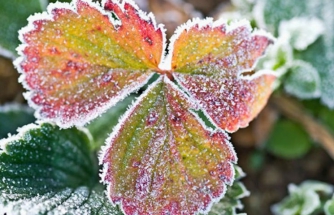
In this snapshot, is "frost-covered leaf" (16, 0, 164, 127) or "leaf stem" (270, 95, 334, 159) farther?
"leaf stem" (270, 95, 334, 159)

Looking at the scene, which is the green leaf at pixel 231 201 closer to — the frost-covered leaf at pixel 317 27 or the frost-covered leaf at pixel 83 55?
the frost-covered leaf at pixel 83 55

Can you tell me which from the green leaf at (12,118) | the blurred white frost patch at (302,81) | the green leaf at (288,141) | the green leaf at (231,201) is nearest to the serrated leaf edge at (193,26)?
the green leaf at (231,201)

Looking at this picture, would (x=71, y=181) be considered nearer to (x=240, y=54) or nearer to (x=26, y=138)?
(x=26, y=138)

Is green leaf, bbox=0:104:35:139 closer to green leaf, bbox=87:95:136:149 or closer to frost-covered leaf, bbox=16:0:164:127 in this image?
green leaf, bbox=87:95:136:149

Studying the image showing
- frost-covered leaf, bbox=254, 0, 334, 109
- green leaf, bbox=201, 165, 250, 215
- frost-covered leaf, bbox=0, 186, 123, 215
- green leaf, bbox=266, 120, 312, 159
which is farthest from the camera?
green leaf, bbox=266, 120, 312, 159

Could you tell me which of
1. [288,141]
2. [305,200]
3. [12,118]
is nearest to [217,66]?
[305,200]

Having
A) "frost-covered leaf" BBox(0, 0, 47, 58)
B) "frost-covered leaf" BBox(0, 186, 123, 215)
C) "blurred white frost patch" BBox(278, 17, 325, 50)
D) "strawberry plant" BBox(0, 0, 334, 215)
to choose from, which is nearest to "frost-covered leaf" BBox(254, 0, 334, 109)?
"blurred white frost patch" BBox(278, 17, 325, 50)

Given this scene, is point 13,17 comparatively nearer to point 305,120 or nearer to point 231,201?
point 231,201
